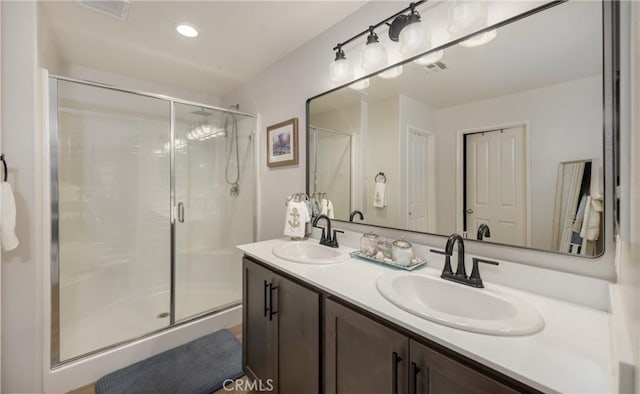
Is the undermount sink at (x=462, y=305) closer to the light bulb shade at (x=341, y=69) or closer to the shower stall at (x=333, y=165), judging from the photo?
the shower stall at (x=333, y=165)

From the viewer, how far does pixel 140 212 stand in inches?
91.9

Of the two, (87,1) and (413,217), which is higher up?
(87,1)

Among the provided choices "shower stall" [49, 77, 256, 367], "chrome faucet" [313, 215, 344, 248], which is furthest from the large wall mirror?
"shower stall" [49, 77, 256, 367]

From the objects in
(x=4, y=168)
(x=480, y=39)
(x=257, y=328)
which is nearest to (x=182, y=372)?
(x=257, y=328)

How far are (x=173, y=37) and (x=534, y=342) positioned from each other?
2620 mm

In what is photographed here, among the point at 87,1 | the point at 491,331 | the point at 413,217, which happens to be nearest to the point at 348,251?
the point at 413,217

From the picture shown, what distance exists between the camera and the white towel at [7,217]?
1.17m

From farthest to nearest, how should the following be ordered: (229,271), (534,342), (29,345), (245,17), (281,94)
→ (229,271) → (281,94) → (245,17) → (29,345) → (534,342)

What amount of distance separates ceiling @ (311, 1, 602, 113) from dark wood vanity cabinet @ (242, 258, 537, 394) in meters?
1.03

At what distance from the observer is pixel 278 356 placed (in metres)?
1.25

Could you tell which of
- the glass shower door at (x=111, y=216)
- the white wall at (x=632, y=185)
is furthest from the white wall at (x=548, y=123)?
the glass shower door at (x=111, y=216)

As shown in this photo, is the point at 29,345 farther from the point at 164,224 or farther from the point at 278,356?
the point at 278,356

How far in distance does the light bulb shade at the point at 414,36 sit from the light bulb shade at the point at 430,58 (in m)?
0.05

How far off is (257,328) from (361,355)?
78cm
